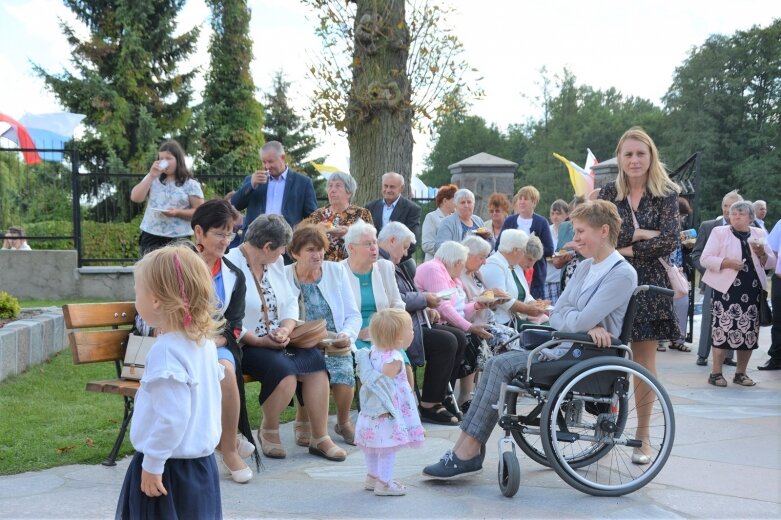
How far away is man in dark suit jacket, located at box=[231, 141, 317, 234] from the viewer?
7.60 meters

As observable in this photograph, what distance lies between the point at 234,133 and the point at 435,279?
69.3ft

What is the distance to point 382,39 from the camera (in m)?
9.19

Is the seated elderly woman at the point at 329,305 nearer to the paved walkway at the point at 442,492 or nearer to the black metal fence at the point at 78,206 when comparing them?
the paved walkway at the point at 442,492

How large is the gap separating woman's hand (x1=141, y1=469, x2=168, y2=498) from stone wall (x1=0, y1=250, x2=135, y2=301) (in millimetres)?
9569

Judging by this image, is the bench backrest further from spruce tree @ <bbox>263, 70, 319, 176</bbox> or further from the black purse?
spruce tree @ <bbox>263, 70, 319, 176</bbox>

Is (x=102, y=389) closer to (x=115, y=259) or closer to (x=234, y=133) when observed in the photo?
(x=115, y=259)

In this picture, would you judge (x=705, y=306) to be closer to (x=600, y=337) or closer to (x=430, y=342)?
(x=430, y=342)

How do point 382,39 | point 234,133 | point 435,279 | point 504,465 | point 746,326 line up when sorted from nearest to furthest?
point 504,465, point 435,279, point 746,326, point 382,39, point 234,133

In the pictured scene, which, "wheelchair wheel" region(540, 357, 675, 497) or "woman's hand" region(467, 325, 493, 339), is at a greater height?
"woman's hand" region(467, 325, 493, 339)

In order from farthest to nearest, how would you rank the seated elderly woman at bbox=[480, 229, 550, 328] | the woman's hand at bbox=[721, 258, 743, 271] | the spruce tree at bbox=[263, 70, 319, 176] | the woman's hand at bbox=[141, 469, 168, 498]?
the spruce tree at bbox=[263, 70, 319, 176] < the woman's hand at bbox=[721, 258, 743, 271] < the seated elderly woman at bbox=[480, 229, 550, 328] < the woman's hand at bbox=[141, 469, 168, 498]

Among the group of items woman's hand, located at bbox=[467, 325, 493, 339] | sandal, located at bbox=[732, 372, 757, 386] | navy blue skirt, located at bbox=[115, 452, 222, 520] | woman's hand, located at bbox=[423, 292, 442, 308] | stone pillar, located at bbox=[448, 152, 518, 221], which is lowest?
sandal, located at bbox=[732, 372, 757, 386]

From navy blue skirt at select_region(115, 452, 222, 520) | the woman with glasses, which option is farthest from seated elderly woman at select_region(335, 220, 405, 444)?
navy blue skirt at select_region(115, 452, 222, 520)

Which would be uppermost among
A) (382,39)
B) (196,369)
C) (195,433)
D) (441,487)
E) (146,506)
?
(382,39)

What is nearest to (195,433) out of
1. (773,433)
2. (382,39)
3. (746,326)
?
(773,433)
